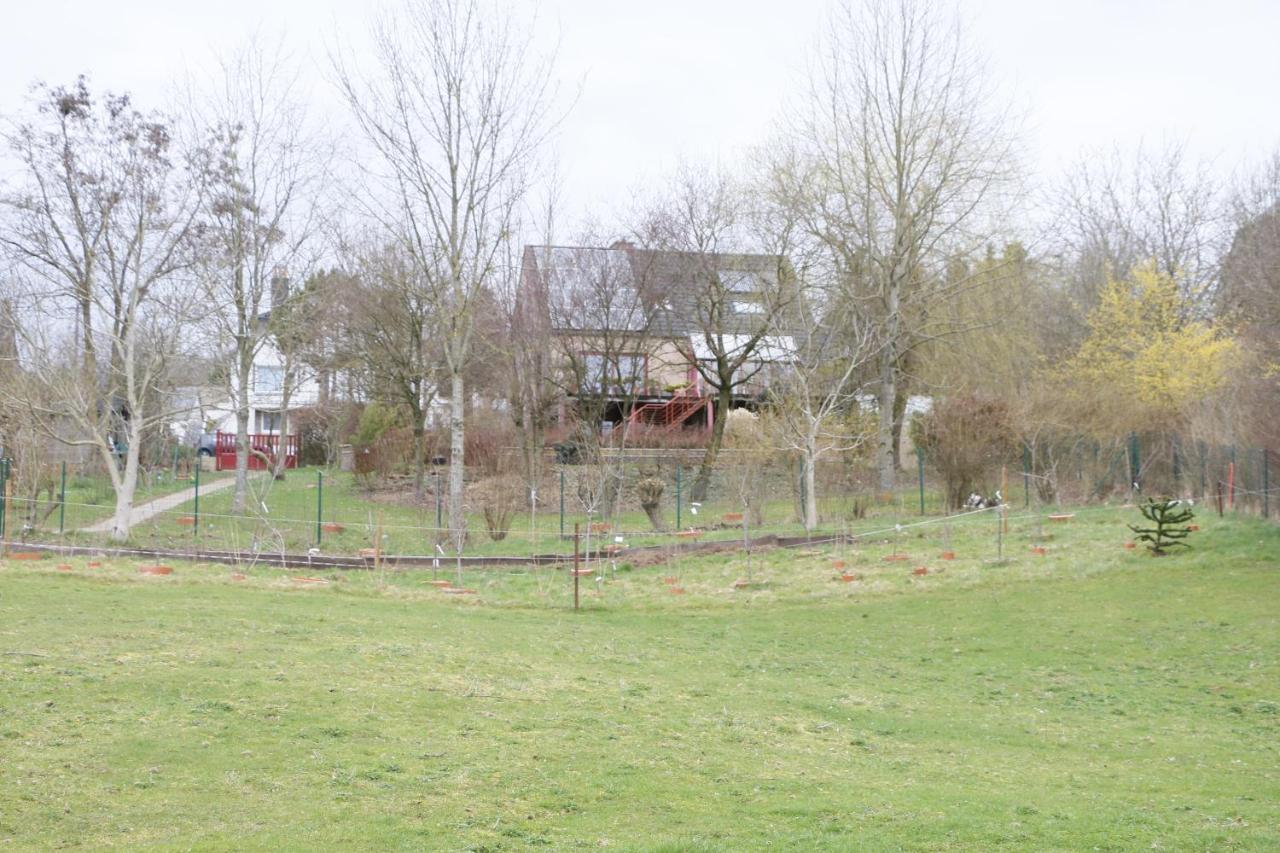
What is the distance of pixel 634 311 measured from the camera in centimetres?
3781

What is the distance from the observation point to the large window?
37.0 m

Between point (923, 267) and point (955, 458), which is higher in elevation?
point (923, 267)

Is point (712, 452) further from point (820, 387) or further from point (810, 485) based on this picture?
point (810, 485)

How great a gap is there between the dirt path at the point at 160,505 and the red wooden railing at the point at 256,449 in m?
4.12

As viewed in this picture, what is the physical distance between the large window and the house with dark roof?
4cm

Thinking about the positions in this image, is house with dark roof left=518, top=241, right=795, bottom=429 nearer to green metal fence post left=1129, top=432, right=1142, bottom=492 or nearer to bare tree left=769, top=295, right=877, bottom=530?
bare tree left=769, top=295, right=877, bottom=530

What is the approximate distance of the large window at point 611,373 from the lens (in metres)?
37.0

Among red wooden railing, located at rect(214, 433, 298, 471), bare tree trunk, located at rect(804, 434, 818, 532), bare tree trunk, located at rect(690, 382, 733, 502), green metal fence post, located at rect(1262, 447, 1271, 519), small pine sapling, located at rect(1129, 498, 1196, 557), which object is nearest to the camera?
small pine sapling, located at rect(1129, 498, 1196, 557)

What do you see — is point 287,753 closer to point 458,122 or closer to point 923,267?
point 458,122

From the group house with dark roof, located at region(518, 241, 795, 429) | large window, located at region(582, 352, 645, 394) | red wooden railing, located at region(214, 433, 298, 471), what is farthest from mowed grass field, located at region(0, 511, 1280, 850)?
red wooden railing, located at region(214, 433, 298, 471)

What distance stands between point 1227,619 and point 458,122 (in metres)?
19.4

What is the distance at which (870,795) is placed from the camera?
7.99 metres

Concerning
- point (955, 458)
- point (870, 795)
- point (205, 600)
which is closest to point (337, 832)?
point (870, 795)

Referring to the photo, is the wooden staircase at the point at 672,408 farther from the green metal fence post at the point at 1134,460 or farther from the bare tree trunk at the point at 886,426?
the green metal fence post at the point at 1134,460
